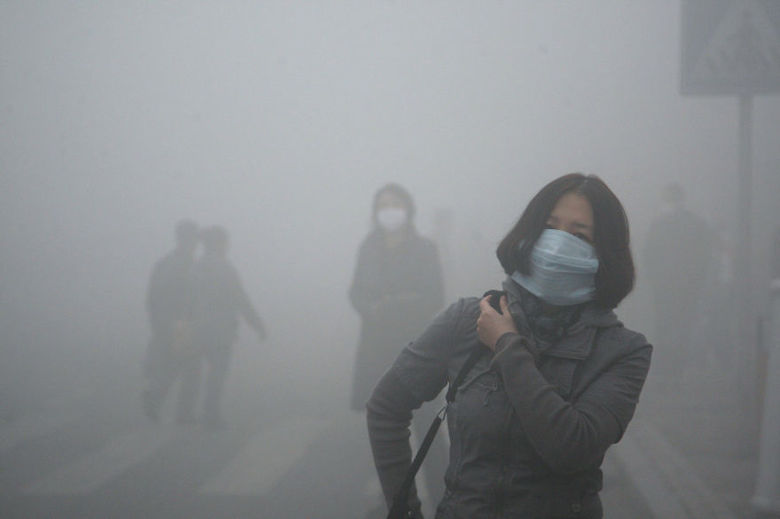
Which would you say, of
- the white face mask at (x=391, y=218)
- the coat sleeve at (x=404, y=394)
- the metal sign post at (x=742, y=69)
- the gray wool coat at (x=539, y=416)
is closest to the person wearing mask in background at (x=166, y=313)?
the white face mask at (x=391, y=218)

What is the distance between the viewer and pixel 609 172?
12.9 ft

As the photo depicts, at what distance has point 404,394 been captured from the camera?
1.54m

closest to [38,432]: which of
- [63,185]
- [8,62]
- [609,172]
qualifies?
[63,185]

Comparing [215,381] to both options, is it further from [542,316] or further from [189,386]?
[542,316]

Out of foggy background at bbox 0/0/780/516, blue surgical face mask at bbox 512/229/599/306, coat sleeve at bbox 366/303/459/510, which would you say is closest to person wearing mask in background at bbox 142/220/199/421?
foggy background at bbox 0/0/780/516

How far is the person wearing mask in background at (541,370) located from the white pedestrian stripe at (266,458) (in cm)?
225

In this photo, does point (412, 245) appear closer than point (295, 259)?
Yes

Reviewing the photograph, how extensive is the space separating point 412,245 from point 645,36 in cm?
190

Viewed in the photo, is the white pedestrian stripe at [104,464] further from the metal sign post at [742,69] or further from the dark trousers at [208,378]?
the metal sign post at [742,69]

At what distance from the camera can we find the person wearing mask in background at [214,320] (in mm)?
4039

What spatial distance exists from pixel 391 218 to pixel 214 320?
1.38 metres

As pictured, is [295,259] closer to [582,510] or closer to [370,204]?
[370,204]

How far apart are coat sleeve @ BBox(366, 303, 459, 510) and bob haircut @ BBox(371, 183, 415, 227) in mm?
2153

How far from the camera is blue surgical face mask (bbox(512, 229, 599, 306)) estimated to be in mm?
1408
